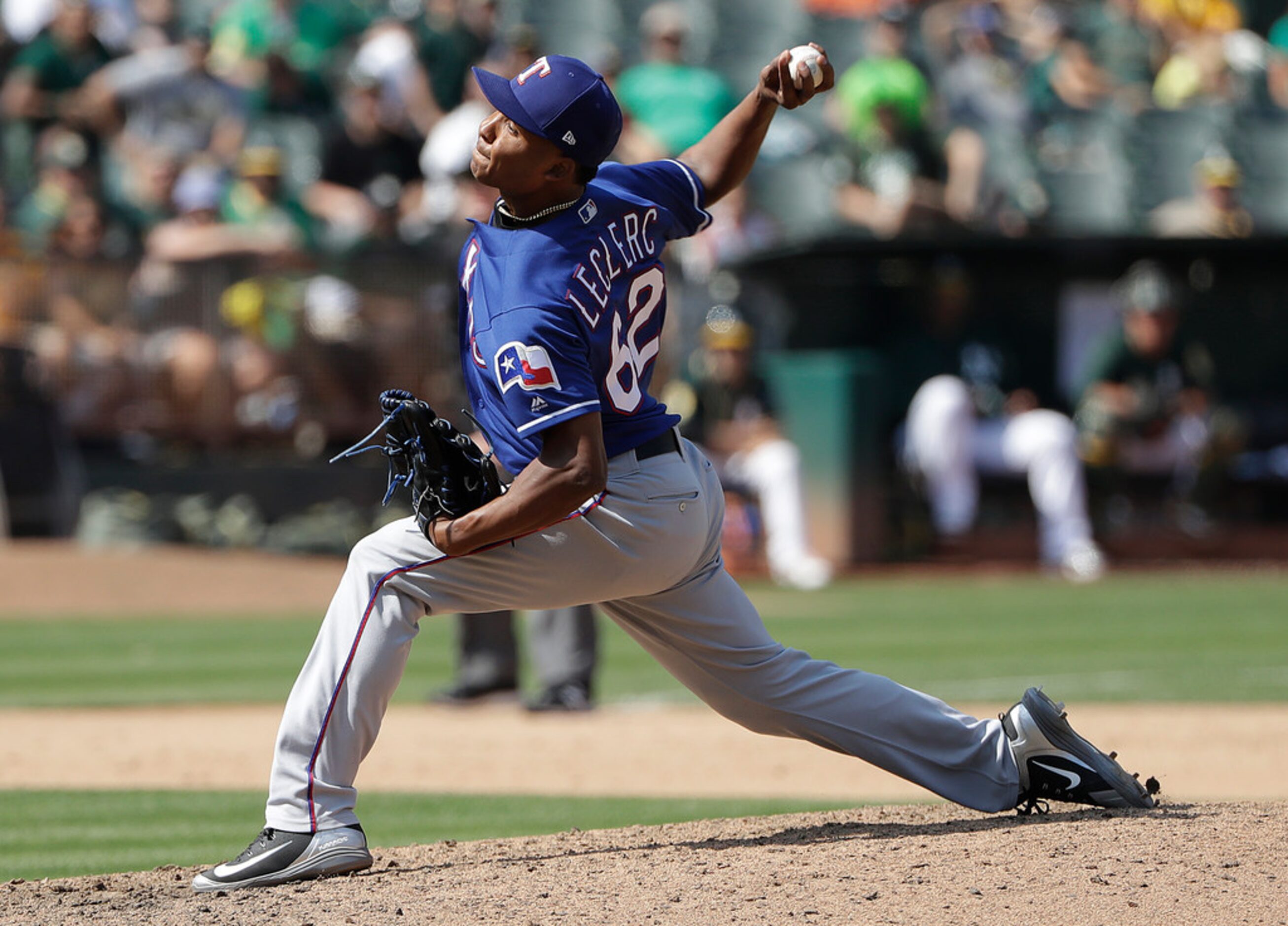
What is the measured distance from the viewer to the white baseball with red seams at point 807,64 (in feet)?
13.7

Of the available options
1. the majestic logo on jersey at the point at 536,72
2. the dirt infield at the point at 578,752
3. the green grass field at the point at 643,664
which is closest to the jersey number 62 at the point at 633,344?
the majestic logo on jersey at the point at 536,72

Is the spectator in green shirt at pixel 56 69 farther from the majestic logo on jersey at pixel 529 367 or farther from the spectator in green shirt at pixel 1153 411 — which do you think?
the majestic logo on jersey at pixel 529 367

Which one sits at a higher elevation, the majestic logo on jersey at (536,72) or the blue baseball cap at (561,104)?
the majestic logo on jersey at (536,72)

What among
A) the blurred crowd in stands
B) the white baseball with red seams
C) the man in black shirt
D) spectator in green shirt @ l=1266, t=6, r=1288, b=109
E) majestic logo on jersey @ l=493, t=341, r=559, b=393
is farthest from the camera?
spectator in green shirt @ l=1266, t=6, r=1288, b=109

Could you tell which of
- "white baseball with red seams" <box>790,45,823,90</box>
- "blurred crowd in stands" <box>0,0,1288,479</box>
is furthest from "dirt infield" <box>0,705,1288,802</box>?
"blurred crowd in stands" <box>0,0,1288,479</box>

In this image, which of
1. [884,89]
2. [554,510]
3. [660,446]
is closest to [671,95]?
[884,89]

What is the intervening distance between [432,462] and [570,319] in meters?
0.42

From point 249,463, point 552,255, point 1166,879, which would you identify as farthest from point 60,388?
point 1166,879

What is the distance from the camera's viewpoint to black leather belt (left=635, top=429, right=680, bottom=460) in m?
3.89

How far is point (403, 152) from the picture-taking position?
45.1 feet

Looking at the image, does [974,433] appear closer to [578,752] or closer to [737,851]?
[578,752]

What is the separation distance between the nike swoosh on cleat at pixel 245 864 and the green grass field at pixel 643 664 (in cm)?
84

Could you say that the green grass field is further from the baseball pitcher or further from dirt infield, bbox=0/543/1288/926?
the baseball pitcher

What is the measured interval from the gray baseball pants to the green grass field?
97 cm
